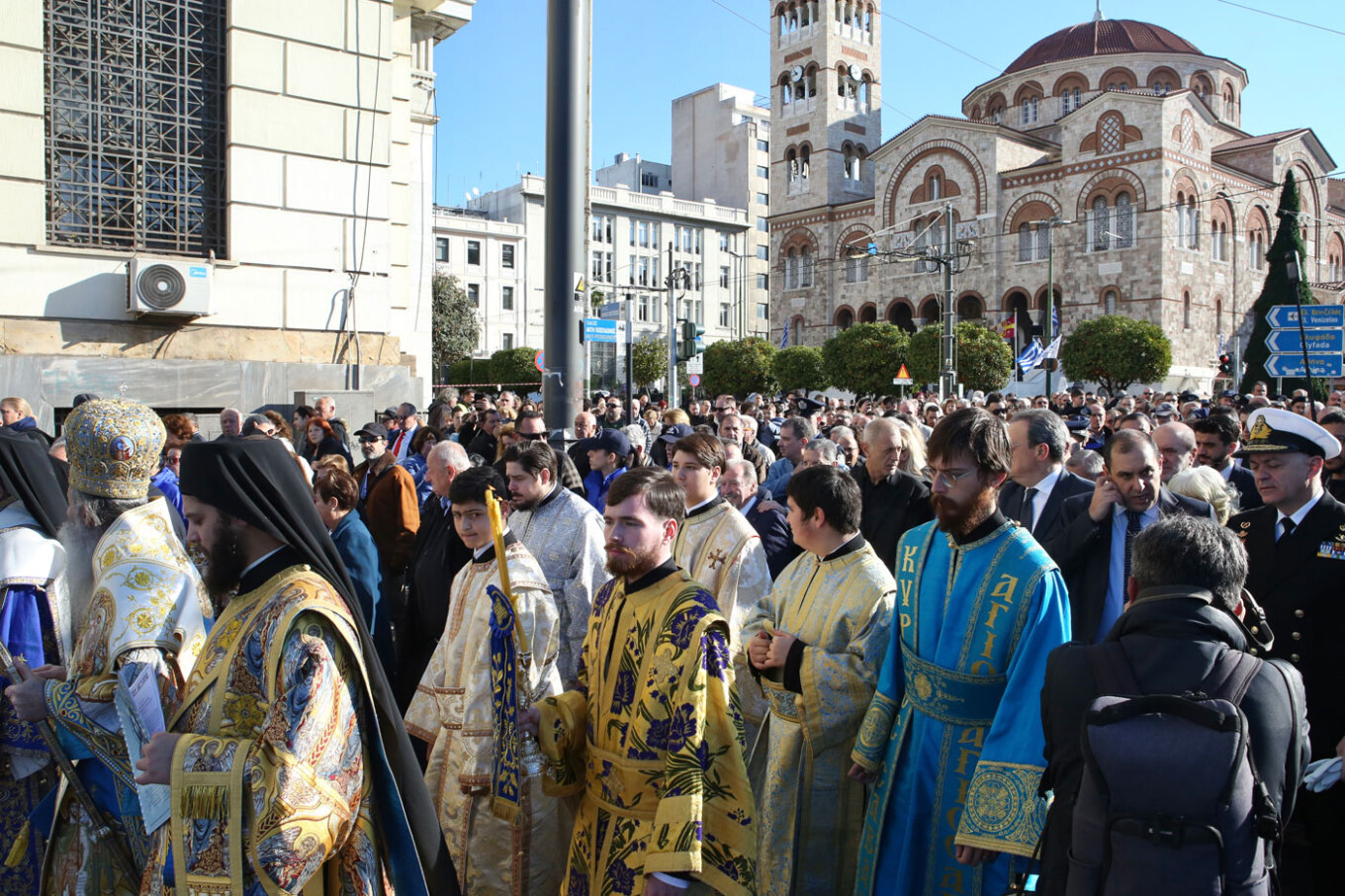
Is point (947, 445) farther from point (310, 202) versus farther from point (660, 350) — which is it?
point (660, 350)

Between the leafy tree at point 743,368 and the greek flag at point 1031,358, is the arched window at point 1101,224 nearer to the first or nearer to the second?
the leafy tree at point 743,368

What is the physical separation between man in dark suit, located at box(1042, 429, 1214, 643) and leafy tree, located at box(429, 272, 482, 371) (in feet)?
183

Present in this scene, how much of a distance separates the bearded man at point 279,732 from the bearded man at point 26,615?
1242 mm

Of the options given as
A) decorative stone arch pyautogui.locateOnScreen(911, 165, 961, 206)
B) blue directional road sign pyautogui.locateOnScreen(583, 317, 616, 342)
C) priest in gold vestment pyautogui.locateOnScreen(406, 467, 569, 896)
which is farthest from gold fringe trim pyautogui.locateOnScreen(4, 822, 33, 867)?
decorative stone arch pyautogui.locateOnScreen(911, 165, 961, 206)

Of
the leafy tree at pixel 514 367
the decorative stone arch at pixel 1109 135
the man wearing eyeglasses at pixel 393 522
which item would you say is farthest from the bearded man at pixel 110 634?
the leafy tree at pixel 514 367

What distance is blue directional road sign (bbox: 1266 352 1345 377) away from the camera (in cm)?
1196

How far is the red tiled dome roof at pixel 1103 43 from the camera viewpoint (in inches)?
2392

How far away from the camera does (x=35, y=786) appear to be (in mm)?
3645

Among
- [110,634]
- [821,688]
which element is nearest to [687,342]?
[821,688]

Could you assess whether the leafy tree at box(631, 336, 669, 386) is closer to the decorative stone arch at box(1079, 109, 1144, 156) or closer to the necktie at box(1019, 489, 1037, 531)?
the decorative stone arch at box(1079, 109, 1144, 156)

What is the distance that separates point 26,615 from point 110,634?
0.80 metres

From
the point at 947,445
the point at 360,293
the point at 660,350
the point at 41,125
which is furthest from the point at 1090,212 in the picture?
the point at 947,445

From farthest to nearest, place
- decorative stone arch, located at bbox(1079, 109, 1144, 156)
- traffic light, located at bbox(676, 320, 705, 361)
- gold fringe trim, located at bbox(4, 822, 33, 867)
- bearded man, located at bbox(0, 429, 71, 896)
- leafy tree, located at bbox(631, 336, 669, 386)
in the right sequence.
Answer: leafy tree, located at bbox(631, 336, 669, 386), decorative stone arch, located at bbox(1079, 109, 1144, 156), traffic light, located at bbox(676, 320, 705, 361), gold fringe trim, located at bbox(4, 822, 33, 867), bearded man, located at bbox(0, 429, 71, 896)

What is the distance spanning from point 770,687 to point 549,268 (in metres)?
→ 5.98
